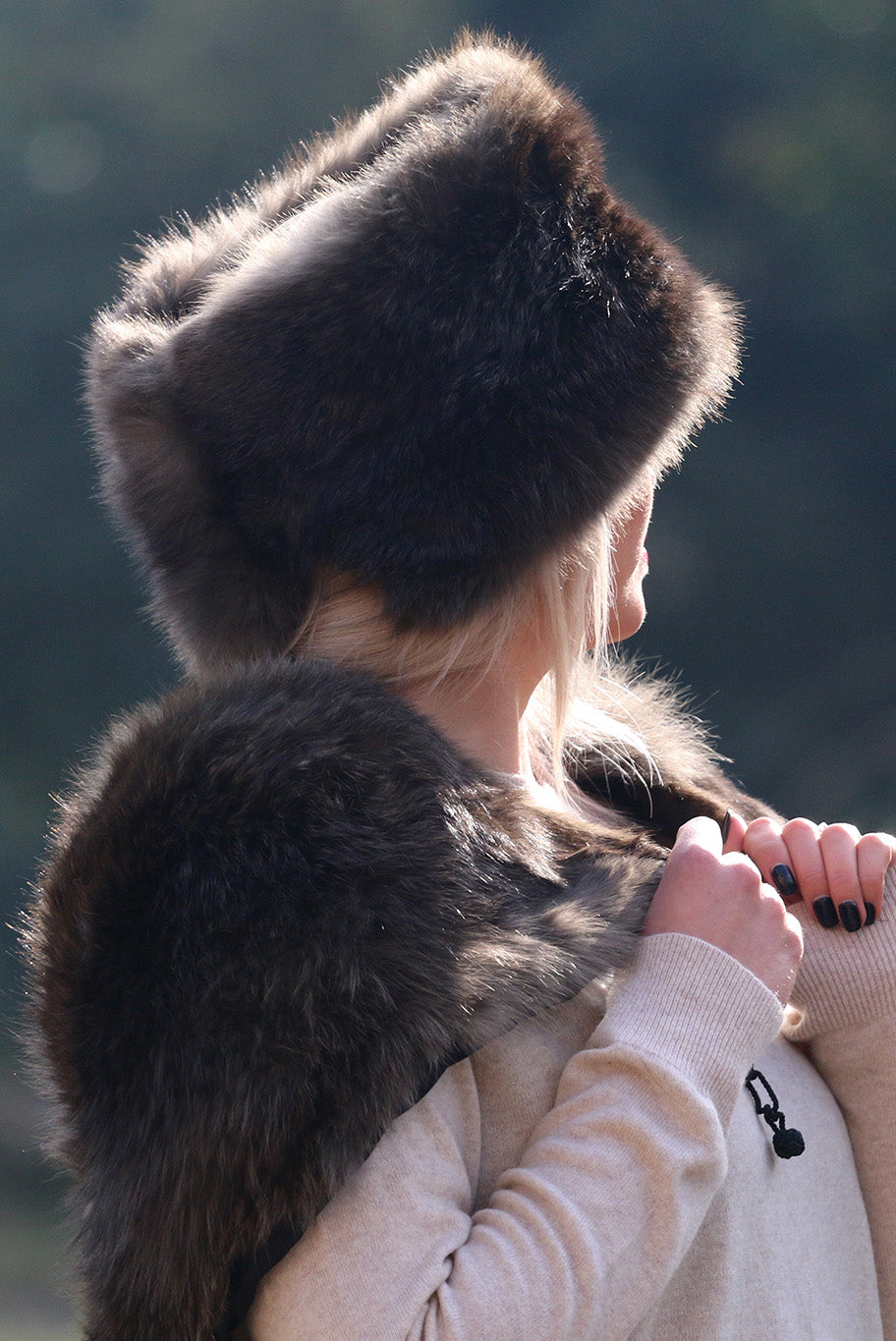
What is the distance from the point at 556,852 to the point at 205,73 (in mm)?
1817

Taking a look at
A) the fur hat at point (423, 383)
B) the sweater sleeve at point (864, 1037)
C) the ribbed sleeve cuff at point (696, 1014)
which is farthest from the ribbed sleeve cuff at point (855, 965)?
the fur hat at point (423, 383)

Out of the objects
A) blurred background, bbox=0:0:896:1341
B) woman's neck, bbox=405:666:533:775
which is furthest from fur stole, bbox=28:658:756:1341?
blurred background, bbox=0:0:896:1341

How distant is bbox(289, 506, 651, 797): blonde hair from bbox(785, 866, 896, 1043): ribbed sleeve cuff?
0.27m

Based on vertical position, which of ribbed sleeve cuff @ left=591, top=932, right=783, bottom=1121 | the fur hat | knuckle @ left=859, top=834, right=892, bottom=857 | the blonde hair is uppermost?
the fur hat

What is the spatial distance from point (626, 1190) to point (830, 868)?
12.5 inches

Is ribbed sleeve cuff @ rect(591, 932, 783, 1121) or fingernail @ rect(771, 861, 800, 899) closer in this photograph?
ribbed sleeve cuff @ rect(591, 932, 783, 1121)

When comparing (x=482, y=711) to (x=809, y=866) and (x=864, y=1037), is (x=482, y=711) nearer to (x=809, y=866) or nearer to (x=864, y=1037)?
(x=809, y=866)

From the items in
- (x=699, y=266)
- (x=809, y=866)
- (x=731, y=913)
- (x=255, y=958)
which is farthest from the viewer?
(x=699, y=266)

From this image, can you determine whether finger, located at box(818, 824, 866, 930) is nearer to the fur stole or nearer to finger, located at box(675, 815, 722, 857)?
finger, located at box(675, 815, 722, 857)

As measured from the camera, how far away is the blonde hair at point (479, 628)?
0.78 meters

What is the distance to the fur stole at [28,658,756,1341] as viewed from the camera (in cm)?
55

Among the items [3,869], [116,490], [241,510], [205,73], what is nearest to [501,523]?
[241,510]

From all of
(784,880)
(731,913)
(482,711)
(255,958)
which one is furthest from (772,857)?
(255,958)

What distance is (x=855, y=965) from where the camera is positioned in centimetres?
80
